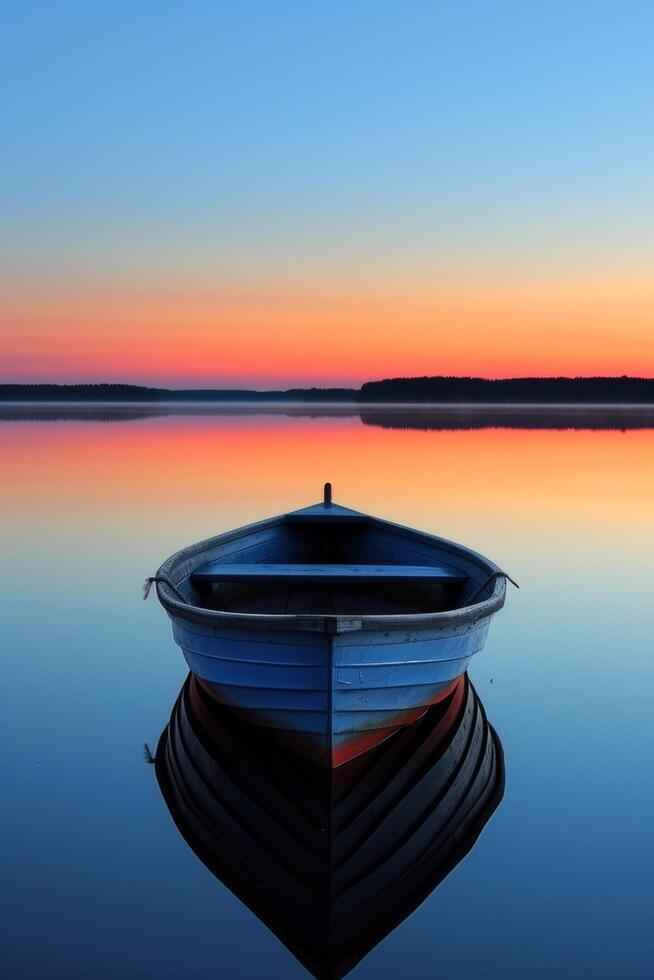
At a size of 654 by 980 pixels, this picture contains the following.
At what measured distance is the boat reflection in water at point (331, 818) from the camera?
4652 mm

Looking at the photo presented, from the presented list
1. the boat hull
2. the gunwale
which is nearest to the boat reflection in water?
the boat hull

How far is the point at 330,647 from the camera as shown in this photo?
516cm

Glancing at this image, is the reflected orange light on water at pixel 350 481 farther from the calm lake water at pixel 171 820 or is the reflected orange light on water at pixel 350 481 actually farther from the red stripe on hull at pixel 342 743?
the red stripe on hull at pixel 342 743

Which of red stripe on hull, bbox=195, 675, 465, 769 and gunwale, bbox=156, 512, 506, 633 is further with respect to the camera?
red stripe on hull, bbox=195, 675, 465, 769

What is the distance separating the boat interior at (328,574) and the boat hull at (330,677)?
1299 mm

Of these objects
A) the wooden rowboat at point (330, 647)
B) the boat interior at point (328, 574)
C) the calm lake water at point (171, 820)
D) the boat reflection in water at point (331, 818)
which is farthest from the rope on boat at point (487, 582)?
the calm lake water at point (171, 820)

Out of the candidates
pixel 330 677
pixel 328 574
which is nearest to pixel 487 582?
pixel 328 574

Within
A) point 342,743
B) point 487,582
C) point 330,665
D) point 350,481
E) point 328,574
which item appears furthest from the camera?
point 350,481

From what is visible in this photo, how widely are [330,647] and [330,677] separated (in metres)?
0.24

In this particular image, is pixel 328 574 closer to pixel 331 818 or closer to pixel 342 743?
pixel 342 743

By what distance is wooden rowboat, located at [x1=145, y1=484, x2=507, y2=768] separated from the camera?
5.29 m

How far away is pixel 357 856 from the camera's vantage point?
5.11m

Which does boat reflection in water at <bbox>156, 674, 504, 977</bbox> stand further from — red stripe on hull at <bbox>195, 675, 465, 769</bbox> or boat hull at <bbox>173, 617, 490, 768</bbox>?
boat hull at <bbox>173, 617, 490, 768</bbox>

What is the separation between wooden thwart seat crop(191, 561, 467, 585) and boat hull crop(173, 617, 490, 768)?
146 centimetres
